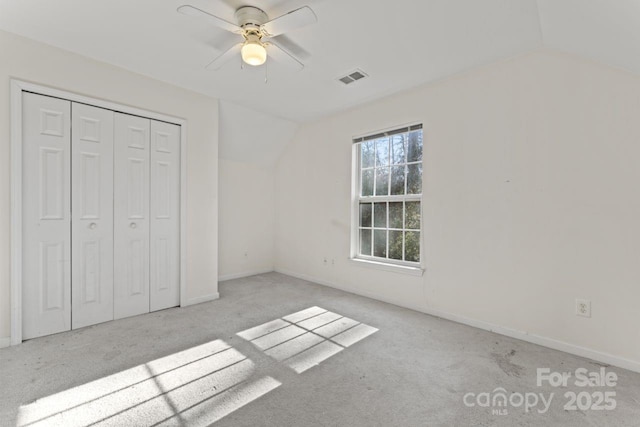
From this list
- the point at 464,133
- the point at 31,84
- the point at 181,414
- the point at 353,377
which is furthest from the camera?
the point at 464,133

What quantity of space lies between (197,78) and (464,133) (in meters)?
2.82

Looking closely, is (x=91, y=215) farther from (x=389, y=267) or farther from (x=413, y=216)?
(x=413, y=216)

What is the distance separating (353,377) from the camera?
1972 millimetres

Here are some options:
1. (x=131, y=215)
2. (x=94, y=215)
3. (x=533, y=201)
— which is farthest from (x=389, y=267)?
(x=94, y=215)

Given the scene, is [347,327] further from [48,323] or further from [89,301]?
[48,323]

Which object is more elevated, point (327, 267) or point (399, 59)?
point (399, 59)

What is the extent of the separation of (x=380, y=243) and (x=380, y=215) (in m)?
0.36

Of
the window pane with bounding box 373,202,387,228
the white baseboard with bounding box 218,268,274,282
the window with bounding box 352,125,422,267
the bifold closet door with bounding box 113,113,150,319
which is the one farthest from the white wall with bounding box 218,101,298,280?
the window pane with bounding box 373,202,387,228

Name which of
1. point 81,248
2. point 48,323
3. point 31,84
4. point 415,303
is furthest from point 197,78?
point 415,303

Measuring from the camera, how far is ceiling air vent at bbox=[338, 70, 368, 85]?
9.56ft

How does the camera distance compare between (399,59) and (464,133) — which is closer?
(399,59)

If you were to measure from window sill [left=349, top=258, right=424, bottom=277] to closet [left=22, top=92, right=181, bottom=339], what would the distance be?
224 cm

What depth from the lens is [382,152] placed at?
12.2ft

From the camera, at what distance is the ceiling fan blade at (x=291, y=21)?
71.1 inches
